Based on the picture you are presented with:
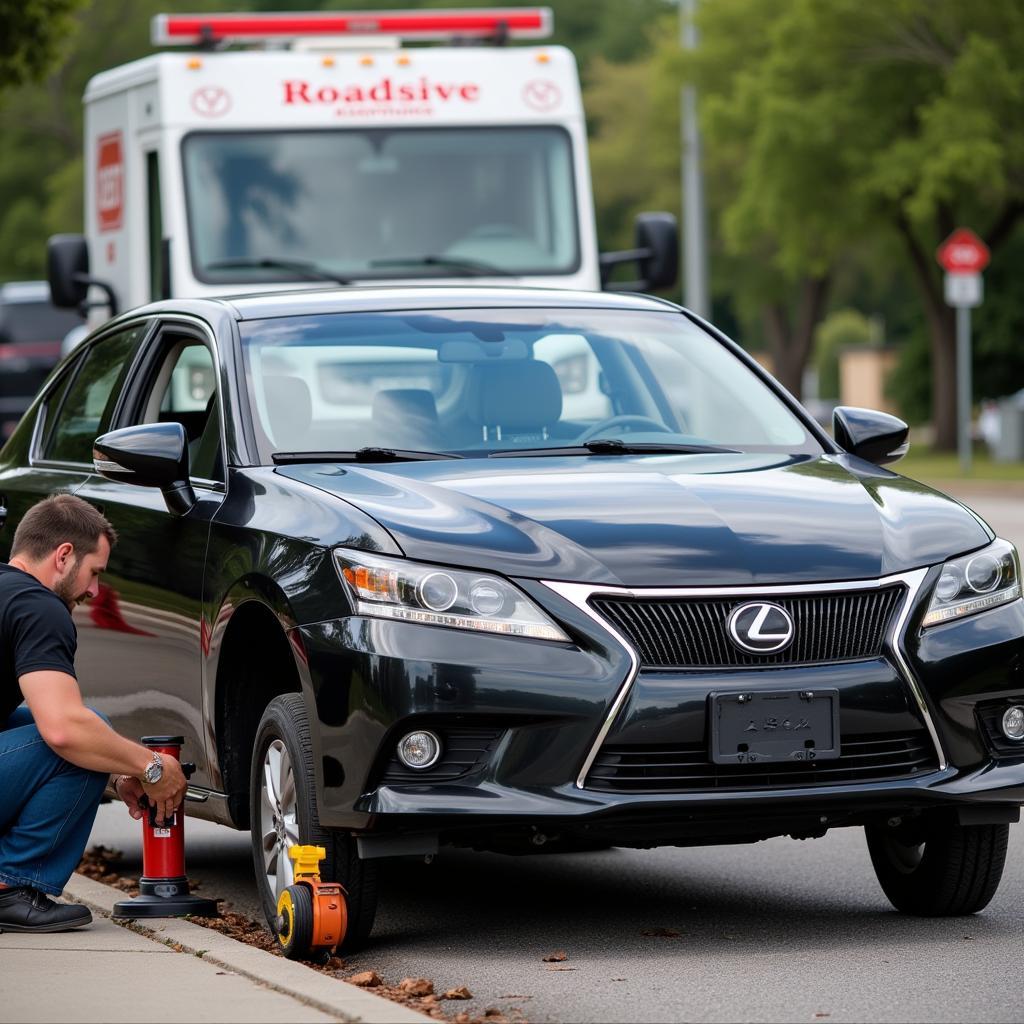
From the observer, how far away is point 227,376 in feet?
23.4

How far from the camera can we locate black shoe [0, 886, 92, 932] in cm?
637

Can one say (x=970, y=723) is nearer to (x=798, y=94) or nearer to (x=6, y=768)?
(x=6, y=768)

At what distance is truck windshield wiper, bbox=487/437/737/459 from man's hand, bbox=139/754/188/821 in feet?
3.98

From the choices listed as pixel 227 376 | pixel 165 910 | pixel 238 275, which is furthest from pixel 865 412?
pixel 238 275

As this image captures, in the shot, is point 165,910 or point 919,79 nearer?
point 165,910

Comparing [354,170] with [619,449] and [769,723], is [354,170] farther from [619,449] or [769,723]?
[769,723]

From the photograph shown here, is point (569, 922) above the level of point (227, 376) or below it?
below

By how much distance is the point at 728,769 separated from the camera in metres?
5.91

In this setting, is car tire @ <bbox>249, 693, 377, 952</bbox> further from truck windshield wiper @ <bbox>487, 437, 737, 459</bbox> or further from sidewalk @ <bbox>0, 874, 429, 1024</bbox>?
truck windshield wiper @ <bbox>487, 437, 737, 459</bbox>

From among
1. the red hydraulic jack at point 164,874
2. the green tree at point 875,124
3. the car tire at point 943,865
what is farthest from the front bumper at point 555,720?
the green tree at point 875,124

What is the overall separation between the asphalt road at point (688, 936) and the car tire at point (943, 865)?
6 centimetres

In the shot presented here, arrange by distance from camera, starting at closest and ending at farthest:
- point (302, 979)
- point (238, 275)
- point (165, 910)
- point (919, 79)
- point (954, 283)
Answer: point (302, 979), point (165, 910), point (238, 275), point (954, 283), point (919, 79)

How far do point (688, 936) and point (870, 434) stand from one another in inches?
66.7

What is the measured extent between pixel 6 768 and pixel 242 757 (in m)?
0.71
